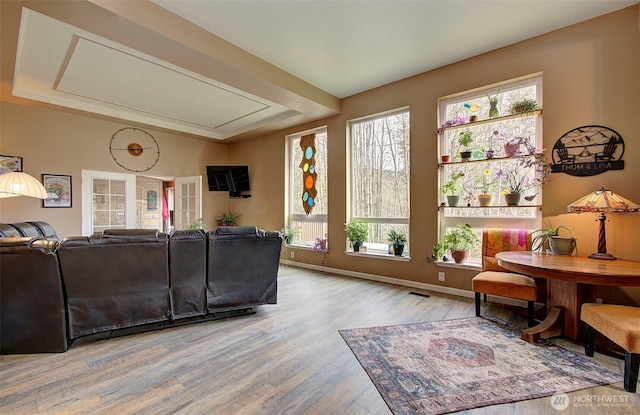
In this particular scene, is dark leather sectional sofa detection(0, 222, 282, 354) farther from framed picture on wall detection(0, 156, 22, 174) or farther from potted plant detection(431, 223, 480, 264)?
potted plant detection(431, 223, 480, 264)

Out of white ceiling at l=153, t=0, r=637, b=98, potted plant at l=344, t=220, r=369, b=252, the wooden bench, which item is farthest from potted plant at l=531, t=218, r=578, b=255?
potted plant at l=344, t=220, r=369, b=252

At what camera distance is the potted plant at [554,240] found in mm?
2713

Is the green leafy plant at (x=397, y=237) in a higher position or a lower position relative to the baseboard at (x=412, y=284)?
higher

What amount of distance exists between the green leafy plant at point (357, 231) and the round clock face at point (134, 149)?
4.42 meters

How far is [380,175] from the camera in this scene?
4617 millimetres

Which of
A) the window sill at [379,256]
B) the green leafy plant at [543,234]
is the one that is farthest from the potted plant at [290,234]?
the green leafy plant at [543,234]

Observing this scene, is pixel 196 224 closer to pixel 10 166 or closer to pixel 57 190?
pixel 57 190

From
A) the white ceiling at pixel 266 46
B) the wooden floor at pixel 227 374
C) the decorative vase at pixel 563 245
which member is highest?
the white ceiling at pixel 266 46

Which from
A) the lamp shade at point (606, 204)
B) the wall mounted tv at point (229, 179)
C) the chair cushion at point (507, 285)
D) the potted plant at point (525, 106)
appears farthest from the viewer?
the wall mounted tv at point (229, 179)

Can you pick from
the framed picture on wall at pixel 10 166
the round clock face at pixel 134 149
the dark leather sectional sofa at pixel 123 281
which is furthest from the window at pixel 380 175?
the framed picture on wall at pixel 10 166

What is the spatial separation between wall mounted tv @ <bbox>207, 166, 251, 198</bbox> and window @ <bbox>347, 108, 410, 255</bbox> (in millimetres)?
2830

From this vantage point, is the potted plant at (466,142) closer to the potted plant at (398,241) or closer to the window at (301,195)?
the potted plant at (398,241)

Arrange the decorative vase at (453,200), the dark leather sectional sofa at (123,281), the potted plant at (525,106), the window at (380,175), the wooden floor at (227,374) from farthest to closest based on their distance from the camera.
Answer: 1. the window at (380,175)
2. the decorative vase at (453,200)
3. the potted plant at (525,106)
4. the dark leather sectional sofa at (123,281)
5. the wooden floor at (227,374)

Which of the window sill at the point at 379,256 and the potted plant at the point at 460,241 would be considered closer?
the potted plant at the point at 460,241
